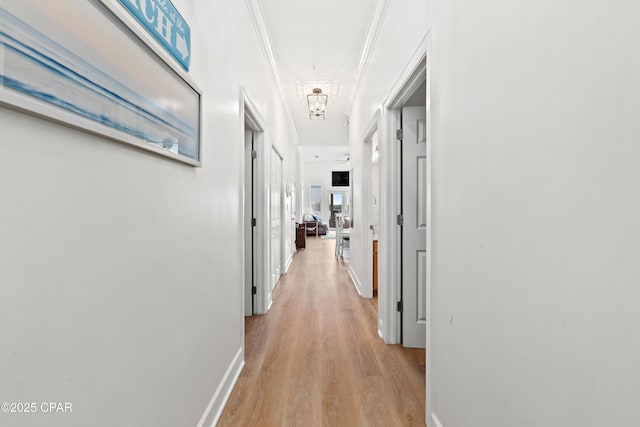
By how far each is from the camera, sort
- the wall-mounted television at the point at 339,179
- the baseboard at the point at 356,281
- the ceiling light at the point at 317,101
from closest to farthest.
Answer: the baseboard at the point at 356,281, the ceiling light at the point at 317,101, the wall-mounted television at the point at 339,179

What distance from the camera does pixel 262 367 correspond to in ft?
7.38

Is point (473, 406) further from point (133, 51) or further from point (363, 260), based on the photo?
point (363, 260)

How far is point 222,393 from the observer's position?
1.79 meters

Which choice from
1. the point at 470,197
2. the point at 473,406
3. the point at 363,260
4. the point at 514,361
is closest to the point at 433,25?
the point at 470,197

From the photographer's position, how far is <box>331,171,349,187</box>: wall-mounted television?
13.3m

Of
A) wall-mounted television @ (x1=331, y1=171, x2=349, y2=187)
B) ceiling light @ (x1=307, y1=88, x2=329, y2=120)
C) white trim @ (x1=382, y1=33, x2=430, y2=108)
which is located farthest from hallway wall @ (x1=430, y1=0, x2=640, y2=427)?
wall-mounted television @ (x1=331, y1=171, x2=349, y2=187)

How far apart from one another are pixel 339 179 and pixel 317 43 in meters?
9.88

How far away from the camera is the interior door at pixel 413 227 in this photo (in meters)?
2.60

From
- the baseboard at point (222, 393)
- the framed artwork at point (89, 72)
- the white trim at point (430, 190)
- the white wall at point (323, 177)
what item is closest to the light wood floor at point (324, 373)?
the baseboard at point (222, 393)

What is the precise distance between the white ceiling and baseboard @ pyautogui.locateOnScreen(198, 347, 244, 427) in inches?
120

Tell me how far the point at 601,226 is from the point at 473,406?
0.88 metres

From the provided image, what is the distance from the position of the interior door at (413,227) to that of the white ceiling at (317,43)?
1.23 metres

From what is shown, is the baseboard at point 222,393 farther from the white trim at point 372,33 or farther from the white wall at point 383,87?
the white trim at point 372,33

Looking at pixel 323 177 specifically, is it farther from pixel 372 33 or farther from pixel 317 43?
pixel 372 33
